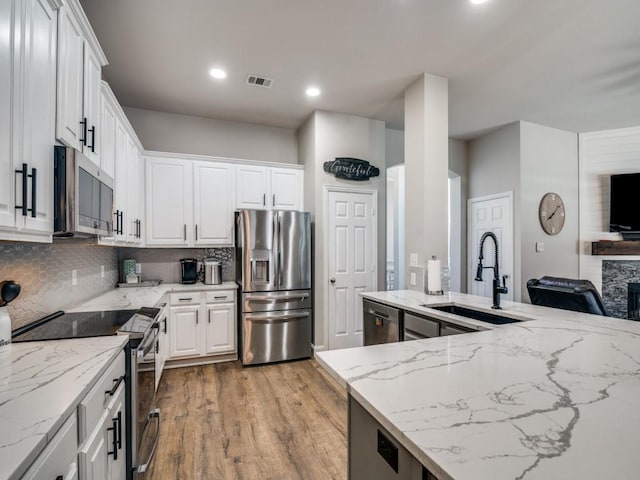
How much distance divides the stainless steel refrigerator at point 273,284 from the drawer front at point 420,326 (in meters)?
1.71

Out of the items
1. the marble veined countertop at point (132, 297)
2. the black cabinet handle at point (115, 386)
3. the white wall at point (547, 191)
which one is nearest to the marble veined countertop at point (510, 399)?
the black cabinet handle at point (115, 386)

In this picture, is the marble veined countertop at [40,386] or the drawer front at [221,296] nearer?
the marble veined countertop at [40,386]

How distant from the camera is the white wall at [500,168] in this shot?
14.5 feet

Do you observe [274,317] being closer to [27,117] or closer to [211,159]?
[211,159]

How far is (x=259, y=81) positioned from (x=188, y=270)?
232 centimetres

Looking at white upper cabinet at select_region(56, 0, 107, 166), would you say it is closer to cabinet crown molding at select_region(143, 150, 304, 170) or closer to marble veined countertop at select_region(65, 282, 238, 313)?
marble veined countertop at select_region(65, 282, 238, 313)

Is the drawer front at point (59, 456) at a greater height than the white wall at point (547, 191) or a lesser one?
lesser

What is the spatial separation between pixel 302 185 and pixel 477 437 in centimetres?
383

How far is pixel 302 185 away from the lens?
14.1 ft

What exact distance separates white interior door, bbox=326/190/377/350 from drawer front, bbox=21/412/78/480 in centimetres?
313

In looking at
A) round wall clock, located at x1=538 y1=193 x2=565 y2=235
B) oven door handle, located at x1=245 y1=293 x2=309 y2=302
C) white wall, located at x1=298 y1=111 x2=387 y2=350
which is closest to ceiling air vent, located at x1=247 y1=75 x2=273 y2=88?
white wall, located at x1=298 y1=111 x2=387 y2=350

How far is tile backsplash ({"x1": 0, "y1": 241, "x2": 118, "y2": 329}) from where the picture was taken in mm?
1660

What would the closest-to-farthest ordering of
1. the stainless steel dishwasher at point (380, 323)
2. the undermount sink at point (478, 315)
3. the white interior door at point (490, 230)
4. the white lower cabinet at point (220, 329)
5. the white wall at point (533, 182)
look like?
the undermount sink at point (478, 315) < the stainless steel dishwasher at point (380, 323) < the white lower cabinet at point (220, 329) < the white wall at point (533, 182) < the white interior door at point (490, 230)

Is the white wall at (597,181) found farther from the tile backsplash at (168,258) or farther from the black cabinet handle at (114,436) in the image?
the black cabinet handle at (114,436)
